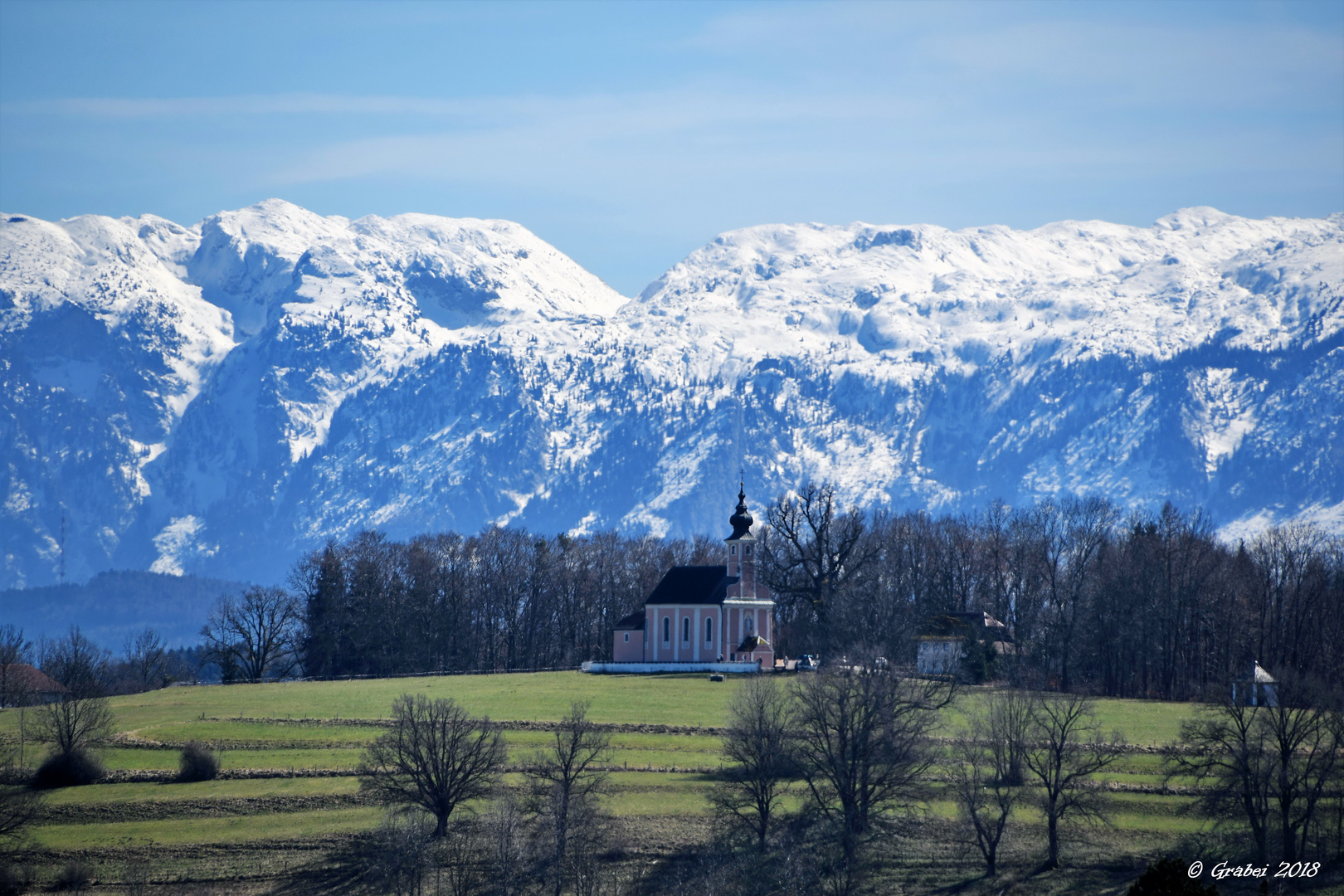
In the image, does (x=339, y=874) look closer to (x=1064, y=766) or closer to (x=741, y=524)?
(x=1064, y=766)

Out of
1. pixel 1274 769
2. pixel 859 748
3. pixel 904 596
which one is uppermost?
pixel 904 596

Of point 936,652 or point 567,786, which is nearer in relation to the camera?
point 567,786

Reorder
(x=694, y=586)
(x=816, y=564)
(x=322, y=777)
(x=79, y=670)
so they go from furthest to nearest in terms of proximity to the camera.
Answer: (x=694, y=586)
(x=816, y=564)
(x=79, y=670)
(x=322, y=777)

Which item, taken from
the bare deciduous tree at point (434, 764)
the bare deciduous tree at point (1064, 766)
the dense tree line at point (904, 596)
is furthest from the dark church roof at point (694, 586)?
the bare deciduous tree at point (434, 764)

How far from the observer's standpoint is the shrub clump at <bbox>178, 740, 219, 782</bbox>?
72.9m

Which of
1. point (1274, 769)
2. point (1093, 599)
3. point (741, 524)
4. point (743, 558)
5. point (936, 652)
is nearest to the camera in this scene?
point (1274, 769)

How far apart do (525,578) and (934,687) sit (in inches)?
3100

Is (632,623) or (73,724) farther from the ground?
(632,623)

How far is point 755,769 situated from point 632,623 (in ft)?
201

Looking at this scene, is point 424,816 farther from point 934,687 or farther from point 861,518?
point 861,518

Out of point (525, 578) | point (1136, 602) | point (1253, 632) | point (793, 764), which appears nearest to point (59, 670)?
point (525, 578)

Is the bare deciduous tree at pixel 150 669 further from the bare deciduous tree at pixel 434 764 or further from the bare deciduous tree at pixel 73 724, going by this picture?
the bare deciduous tree at pixel 434 764

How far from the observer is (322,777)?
72250mm

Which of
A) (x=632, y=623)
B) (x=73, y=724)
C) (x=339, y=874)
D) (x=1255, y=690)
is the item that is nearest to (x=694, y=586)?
(x=632, y=623)
